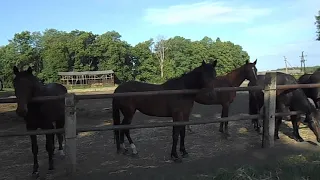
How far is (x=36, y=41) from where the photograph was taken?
268ft

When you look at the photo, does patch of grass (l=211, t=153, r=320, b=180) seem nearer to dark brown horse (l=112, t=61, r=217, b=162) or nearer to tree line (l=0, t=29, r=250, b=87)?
dark brown horse (l=112, t=61, r=217, b=162)

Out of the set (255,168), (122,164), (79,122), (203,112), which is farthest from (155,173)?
(203,112)

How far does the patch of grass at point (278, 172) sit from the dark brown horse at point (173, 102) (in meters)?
1.37

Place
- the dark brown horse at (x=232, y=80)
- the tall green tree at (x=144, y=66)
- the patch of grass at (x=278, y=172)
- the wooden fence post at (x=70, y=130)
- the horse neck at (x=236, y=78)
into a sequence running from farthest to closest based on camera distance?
the tall green tree at (x=144, y=66) → the horse neck at (x=236, y=78) → the dark brown horse at (x=232, y=80) → the wooden fence post at (x=70, y=130) → the patch of grass at (x=278, y=172)

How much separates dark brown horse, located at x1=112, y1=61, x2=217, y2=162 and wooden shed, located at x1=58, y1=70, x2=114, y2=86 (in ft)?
172

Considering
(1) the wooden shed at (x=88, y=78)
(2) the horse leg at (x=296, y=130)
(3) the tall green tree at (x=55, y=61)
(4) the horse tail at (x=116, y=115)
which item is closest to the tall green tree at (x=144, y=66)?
(1) the wooden shed at (x=88, y=78)

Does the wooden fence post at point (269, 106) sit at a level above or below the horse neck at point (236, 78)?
below

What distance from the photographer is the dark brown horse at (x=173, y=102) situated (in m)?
5.84

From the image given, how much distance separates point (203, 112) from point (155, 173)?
7935mm

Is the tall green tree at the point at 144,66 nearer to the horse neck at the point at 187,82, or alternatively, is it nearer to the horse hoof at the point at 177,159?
the horse neck at the point at 187,82

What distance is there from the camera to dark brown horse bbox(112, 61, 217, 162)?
5837mm

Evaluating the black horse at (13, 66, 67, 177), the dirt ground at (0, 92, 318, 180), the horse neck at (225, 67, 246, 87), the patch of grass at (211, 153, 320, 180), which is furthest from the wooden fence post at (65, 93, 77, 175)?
the horse neck at (225, 67, 246, 87)

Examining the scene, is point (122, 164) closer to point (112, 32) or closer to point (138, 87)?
point (138, 87)

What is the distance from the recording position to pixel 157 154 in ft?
20.4
